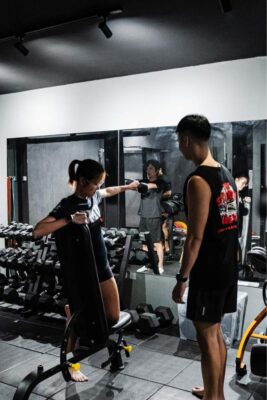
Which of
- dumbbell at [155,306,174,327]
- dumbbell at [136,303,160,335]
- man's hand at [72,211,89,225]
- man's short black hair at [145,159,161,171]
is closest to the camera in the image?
man's hand at [72,211,89,225]

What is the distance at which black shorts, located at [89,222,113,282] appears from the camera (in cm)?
274

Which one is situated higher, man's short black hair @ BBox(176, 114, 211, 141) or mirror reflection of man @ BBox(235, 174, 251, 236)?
man's short black hair @ BBox(176, 114, 211, 141)

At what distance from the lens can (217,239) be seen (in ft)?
7.35

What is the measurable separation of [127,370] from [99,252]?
0.98 metres

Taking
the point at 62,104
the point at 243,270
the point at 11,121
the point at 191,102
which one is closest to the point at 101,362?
the point at 243,270

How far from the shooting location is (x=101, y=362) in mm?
3252

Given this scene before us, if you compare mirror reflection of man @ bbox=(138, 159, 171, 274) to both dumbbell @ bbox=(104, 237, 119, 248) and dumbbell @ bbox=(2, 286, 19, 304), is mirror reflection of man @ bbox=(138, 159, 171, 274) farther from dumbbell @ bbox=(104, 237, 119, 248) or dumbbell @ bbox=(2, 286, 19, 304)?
dumbbell @ bbox=(2, 286, 19, 304)

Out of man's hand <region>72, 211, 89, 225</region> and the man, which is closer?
the man

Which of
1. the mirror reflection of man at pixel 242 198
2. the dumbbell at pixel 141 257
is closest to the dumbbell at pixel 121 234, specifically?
the dumbbell at pixel 141 257

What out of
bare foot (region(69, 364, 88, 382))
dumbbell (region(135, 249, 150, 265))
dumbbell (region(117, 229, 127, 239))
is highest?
dumbbell (region(117, 229, 127, 239))

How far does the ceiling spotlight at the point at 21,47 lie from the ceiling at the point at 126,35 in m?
0.06

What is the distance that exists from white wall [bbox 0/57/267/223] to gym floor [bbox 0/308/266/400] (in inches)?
81.9

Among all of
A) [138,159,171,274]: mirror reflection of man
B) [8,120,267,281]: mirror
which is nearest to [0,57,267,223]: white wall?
[8,120,267,281]: mirror

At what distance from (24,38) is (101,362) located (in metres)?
2.66
